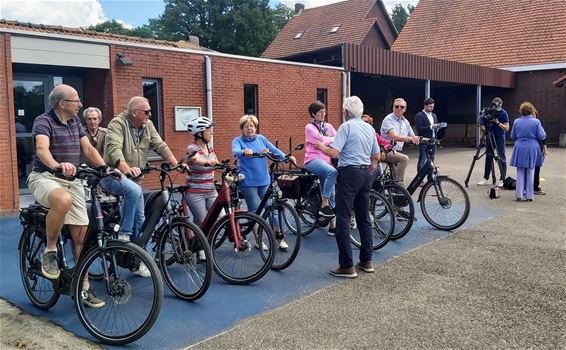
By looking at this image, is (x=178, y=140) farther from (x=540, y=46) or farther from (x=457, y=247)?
(x=540, y=46)

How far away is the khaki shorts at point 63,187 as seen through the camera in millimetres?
3850

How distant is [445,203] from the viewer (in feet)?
22.9

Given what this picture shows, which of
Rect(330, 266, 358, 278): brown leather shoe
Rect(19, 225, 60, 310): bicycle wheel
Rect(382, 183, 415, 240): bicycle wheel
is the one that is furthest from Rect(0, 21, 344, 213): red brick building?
Rect(330, 266, 358, 278): brown leather shoe

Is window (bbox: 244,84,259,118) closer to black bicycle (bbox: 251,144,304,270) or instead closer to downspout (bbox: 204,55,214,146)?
downspout (bbox: 204,55,214,146)

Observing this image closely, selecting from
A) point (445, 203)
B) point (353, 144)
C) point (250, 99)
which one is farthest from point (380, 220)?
point (250, 99)

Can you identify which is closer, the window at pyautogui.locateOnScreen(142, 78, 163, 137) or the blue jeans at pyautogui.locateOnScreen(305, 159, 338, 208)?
the blue jeans at pyautogui.locateOnScreen(305, 159, 338, 208)

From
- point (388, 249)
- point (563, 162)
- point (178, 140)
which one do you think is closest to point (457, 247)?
point (388, 249)

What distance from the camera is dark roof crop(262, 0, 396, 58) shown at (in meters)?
31.5

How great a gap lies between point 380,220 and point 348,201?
1.46m

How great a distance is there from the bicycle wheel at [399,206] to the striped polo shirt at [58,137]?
4.01 m

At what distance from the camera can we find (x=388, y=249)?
244 inches

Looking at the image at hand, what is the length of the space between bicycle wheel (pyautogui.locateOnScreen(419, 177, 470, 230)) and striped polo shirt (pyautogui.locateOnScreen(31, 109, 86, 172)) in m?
4.63

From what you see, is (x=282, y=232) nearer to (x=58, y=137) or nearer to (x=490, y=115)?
(x=58, y=137)

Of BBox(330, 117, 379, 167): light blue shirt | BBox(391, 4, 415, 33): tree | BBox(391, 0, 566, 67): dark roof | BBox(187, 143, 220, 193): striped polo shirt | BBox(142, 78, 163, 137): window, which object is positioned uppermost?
BBox(391, 4, 415, 33): tree
